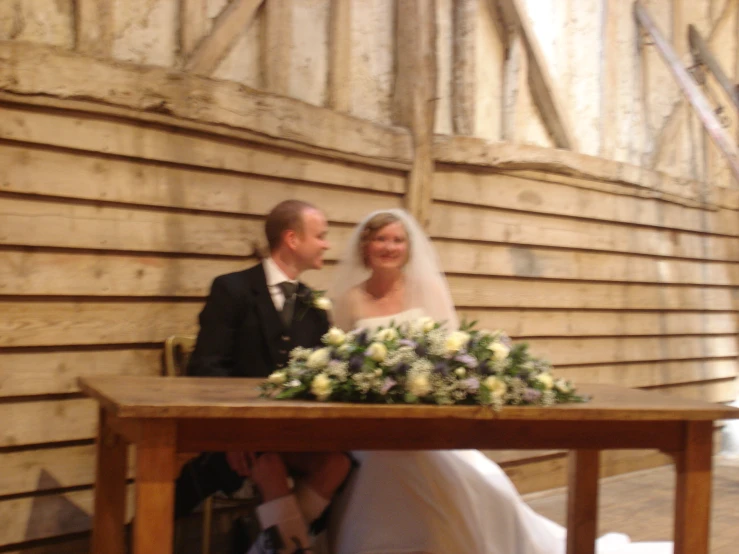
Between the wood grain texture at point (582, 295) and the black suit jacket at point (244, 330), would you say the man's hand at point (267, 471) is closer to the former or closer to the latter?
the black suit jacket at point (244, 330)

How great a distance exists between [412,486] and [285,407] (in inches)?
43.6

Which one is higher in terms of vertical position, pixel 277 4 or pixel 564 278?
pixel 277 4

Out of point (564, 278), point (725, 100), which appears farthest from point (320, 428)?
point (725, 100)

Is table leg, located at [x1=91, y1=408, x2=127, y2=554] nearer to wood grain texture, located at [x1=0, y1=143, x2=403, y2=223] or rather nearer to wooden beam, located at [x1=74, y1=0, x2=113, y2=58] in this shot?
wood grain texture, located at [x1=0, y1=143, x2=403, y2=223]

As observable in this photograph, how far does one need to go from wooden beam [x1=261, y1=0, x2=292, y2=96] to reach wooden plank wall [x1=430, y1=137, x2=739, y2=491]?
1.03 meters

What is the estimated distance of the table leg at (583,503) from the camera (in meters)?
3.44

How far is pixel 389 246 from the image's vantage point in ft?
11.9

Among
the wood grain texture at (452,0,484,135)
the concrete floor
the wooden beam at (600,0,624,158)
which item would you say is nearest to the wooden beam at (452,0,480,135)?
the wood grain texture at (452,0,484,135)

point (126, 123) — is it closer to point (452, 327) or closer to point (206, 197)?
point (206, 197)

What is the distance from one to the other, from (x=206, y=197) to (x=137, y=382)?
118cm

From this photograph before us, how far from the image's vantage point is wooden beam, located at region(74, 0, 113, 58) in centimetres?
328

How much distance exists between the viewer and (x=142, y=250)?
338 cm

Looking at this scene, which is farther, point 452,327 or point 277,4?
point 277,4

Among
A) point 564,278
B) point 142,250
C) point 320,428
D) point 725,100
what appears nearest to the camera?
point 320,428
